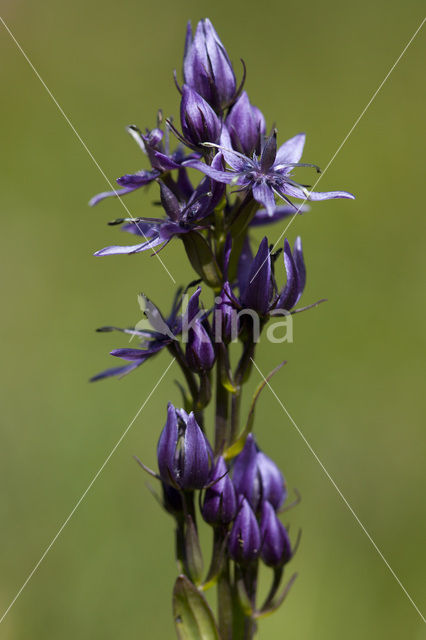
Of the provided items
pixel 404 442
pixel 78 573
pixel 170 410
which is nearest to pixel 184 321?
pixel 170 410

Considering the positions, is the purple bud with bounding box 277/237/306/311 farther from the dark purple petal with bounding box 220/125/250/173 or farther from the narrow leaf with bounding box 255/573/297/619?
the narrow leaf with bounding box 255/573/297/619

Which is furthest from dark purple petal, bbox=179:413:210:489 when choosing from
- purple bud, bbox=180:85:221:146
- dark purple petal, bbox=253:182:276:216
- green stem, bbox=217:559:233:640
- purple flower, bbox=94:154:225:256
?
purple bud, bbox=180:85:221:146

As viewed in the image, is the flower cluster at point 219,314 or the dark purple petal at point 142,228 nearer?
the flower cluster at point 219,314

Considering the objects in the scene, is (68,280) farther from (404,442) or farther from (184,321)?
(184,321)

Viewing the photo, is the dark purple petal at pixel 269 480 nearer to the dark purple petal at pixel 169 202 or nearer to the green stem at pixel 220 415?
→ the green stem at pixel 220 415

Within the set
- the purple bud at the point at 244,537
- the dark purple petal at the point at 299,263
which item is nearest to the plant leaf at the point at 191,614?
the purple bud at the point at 244,537

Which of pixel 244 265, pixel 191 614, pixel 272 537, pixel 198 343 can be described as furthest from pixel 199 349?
pixel 191 614
